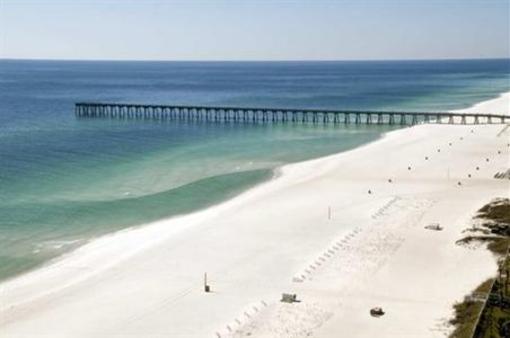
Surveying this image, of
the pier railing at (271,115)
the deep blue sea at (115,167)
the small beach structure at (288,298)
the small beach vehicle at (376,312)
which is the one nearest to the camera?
the small beach vehicle at (376,312)

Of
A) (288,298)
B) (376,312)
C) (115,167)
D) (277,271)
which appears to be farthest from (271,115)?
(376,312)

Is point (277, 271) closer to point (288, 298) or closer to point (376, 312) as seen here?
point (288, 298)

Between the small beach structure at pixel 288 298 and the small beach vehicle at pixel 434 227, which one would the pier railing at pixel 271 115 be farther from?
the small beach structure at pixel 288 298

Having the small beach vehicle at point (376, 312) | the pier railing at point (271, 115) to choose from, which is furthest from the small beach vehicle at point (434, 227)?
the pier railing at point (271, 115)

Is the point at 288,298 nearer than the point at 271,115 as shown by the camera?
Yes

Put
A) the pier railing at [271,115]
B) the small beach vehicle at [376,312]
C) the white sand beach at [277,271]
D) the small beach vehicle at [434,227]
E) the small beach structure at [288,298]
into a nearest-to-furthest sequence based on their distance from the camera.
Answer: the white sand beach at [277,271] → the small beach vehicle at [376,312] → the small beach structure at [288,298] → the small beach vehicle at [434,227] → the pier railing at [271,115]

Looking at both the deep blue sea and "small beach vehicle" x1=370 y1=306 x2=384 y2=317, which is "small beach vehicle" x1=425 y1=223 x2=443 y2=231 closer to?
"small beach vehicle" x1=370 y1=306 x2=384 y2=317

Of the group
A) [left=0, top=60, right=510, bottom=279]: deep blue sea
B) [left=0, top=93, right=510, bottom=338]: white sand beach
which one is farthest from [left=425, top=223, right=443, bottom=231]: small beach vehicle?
[left=0, top=60, right=510, bottom=279]: deep blue sea
